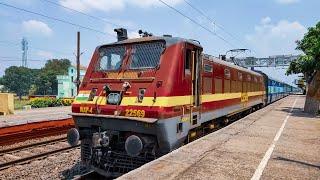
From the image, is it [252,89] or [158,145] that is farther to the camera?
[252,89]

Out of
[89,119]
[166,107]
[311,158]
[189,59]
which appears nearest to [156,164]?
[166,107]

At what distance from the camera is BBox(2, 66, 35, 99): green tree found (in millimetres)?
135000

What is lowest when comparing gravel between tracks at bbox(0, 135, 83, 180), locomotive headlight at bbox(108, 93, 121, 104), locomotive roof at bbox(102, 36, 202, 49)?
gravel between tracks at bbox(0, 135, 83, 180)

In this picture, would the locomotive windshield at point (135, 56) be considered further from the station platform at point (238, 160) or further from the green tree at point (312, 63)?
the green tree at point (312, 63)

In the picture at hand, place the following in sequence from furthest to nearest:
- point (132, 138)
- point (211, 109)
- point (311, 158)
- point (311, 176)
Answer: point (211, 109)
point (311, 158)
point (132, 138)
point (311, 176)

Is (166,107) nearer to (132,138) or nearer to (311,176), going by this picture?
(132,138)

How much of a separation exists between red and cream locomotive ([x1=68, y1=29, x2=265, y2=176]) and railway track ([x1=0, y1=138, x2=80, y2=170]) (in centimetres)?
312

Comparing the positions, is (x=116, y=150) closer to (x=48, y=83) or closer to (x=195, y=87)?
(x=195, y=87)

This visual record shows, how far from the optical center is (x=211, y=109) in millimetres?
11852

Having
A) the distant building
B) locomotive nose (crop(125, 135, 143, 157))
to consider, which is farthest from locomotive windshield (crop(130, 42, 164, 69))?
the distant building

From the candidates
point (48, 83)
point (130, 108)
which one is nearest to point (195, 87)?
point (130, 108)

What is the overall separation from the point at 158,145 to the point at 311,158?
4113 millimetres

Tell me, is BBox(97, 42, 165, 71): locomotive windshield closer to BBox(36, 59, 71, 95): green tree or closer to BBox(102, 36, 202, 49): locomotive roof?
BBox(102, 36, 202, 49): locomotive roof

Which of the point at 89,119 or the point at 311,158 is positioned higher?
the point at 89,119
